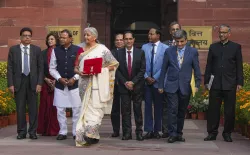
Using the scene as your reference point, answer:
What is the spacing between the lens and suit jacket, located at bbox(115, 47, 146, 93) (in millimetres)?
10969

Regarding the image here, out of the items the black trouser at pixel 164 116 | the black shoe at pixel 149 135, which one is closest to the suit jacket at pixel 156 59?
the black trouser at pixel 164 116

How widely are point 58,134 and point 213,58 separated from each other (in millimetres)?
3031

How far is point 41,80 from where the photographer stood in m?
11.0

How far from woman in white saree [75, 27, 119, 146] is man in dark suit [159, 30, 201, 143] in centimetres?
93

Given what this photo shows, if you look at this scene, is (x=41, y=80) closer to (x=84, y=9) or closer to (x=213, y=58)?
(x=213, y=58)

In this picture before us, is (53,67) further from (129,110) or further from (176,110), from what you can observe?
(176,110)

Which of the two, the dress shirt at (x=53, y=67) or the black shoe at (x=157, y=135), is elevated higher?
the dress shirt at (x=53, y=67)

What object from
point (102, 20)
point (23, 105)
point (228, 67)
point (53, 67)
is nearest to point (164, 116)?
point (228, 67)

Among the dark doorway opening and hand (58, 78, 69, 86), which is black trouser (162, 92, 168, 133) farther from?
the dark doorway opening

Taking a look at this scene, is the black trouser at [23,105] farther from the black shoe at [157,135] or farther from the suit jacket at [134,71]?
the black shoe at [157,135]

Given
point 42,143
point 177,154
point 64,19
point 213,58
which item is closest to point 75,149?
point 42,143

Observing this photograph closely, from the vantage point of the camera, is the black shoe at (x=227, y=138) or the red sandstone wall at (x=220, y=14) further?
the red sandstone wall at (x=220, y=14)

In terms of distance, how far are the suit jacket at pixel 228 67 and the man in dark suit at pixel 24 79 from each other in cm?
305

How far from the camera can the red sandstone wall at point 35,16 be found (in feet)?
53.9
